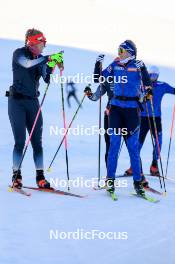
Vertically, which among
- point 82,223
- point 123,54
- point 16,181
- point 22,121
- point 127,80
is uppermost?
point 123,54

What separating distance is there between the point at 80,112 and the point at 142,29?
22.0 metres

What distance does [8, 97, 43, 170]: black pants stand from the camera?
7055mm

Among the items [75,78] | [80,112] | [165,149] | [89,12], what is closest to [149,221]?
[165,149]

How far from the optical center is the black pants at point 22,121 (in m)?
7.05

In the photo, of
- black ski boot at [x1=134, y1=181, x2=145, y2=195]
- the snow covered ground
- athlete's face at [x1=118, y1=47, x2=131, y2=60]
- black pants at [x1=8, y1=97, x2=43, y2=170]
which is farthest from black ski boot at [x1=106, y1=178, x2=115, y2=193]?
athlete's face at [x1=118, y1=47, x2=131, y2=60]

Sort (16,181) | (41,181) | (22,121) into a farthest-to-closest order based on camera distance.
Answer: (41,181)
(16,181)
(22,121)

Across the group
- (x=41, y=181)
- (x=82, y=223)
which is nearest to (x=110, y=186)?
(x=41, y=181)

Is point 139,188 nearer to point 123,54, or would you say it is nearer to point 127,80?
point 127,80

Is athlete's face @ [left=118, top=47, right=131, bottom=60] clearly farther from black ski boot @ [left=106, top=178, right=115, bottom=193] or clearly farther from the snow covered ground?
the snow covered ground

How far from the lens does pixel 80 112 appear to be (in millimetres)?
14703

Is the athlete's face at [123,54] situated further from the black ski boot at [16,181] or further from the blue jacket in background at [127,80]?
the black ski boot at [16,181]

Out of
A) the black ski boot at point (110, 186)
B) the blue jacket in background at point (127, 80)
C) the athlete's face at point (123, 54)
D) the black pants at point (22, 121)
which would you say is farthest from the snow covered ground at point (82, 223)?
the athlete's face at point (123, 54)

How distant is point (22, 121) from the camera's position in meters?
7.09

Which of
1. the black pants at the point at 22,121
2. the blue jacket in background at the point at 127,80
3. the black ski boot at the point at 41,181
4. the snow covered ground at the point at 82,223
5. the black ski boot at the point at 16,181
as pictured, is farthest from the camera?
the black ski boot at the point at 41,181
